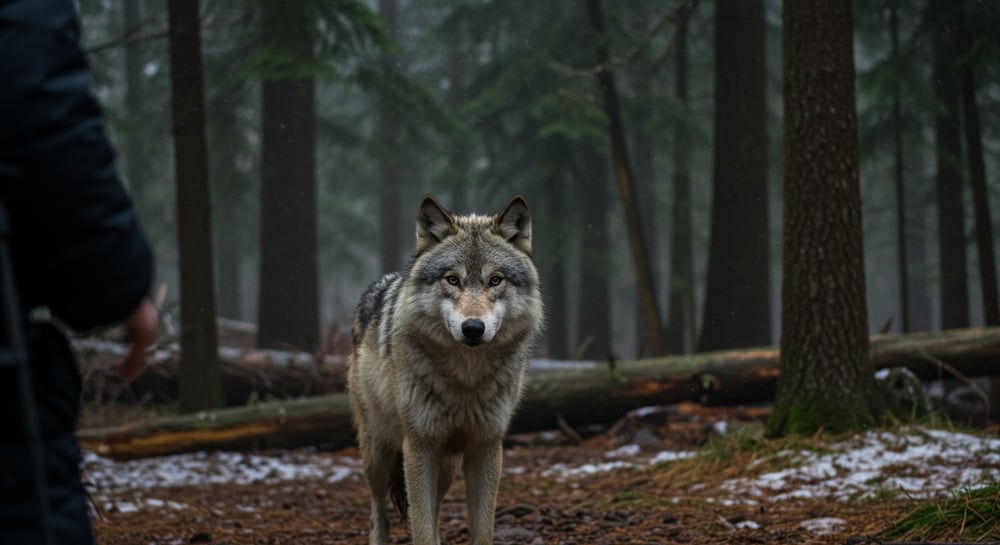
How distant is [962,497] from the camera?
4.94m

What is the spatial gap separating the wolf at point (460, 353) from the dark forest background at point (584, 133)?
5679mm

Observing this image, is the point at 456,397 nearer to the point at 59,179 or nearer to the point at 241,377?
the point at 59,179

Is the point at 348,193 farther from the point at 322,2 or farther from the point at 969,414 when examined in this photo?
the point at 969,414

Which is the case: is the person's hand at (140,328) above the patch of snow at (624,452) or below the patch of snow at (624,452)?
above

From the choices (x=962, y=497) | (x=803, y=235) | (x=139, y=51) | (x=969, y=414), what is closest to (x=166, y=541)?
(x=962, y=497)

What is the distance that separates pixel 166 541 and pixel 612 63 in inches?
355

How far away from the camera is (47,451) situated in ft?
6.61

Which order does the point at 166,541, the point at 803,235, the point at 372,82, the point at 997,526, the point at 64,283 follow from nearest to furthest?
the point at 64,283
the point at 997,526
the point at 166,541
the point at 803,235
the point at 372,82

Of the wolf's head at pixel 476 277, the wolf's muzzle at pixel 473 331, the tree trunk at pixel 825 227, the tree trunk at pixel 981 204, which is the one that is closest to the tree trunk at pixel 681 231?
the tree trunk at pixel 981 204

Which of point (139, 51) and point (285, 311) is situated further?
point (139, 51)

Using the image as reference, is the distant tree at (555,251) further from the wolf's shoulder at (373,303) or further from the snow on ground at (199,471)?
the wolf's shoulder at (373,303)

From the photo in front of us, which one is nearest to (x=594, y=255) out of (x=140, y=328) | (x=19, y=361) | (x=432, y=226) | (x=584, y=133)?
(x=584, y=133)

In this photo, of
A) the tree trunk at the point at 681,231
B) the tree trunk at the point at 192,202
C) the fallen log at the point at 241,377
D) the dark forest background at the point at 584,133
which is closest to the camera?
the tree trunk at the point at 192,202

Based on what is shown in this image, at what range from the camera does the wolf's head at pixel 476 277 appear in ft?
16.1
